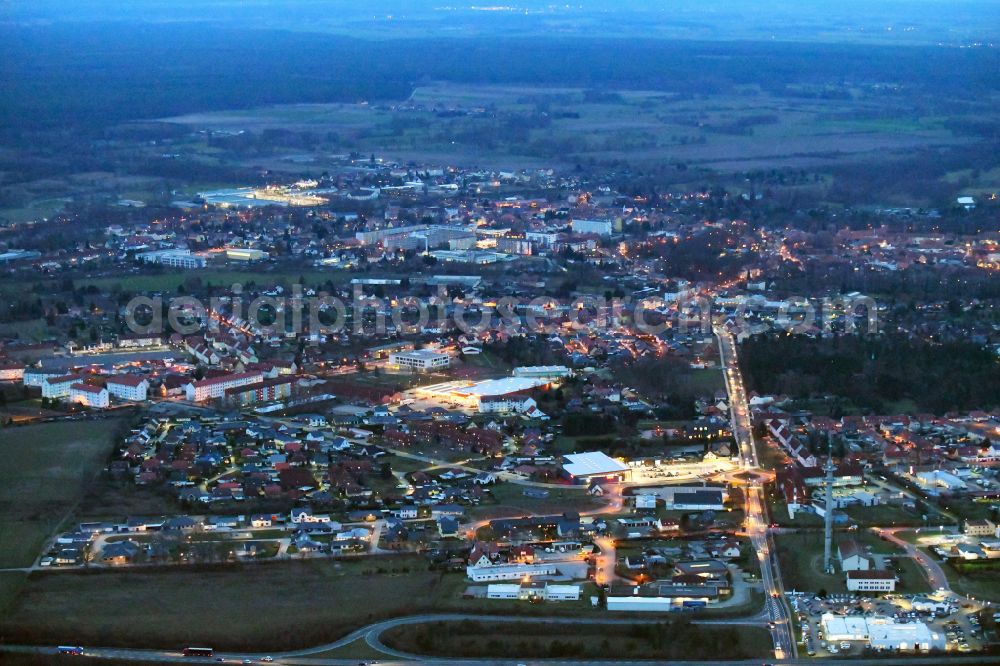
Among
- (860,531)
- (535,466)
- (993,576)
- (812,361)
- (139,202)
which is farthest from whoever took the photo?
(139,202)

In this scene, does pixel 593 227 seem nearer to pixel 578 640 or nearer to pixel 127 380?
pixel 127 380

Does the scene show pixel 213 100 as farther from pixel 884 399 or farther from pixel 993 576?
pixel 993 576

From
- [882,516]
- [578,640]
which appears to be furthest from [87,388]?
[882,516]

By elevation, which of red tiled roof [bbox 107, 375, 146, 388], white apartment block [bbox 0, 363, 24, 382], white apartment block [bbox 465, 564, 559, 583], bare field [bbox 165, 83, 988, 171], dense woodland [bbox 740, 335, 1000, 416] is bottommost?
bare field [bbox 165, 83, 988, 171]

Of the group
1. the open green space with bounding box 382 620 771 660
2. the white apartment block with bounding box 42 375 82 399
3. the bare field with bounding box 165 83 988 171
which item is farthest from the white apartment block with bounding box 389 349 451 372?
the bare field with bounding box 165 83 988 171

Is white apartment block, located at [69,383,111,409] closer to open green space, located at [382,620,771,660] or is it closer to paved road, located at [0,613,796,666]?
paved road, located at [0,613,796,666]

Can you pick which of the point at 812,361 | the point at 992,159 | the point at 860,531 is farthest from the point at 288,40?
the point at 860,531
